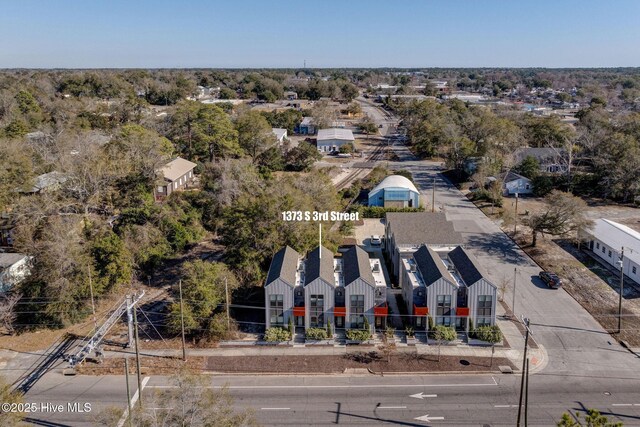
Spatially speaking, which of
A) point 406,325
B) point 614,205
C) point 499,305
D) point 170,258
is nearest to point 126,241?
point 170,258

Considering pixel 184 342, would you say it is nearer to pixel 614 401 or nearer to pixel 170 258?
pixel 170 258

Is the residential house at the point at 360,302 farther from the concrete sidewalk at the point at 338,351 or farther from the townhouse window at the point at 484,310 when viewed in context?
the townhouse window at the point at 484,310

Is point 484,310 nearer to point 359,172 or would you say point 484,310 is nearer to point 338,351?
point 338,351

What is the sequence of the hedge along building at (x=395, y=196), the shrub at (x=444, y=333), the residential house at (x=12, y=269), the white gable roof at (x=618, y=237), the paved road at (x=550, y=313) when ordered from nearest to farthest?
1. the paved road at (x=550, y=313)
2. the shrub at (x=444, y=333)
3. the residential house at (x=12, y=269)
4. the white gable roof at (x=618, y=237)
5. the hedge along building at (x=395, y=196)

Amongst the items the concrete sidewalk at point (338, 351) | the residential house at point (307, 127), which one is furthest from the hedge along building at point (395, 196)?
the residential house at point (307, 127)

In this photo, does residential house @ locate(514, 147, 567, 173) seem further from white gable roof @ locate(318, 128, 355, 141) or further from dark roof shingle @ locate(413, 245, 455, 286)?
dark roof shingle @ locate(413, 245, 455, 286)

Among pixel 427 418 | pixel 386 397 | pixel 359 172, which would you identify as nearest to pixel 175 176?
pixel 359 172
